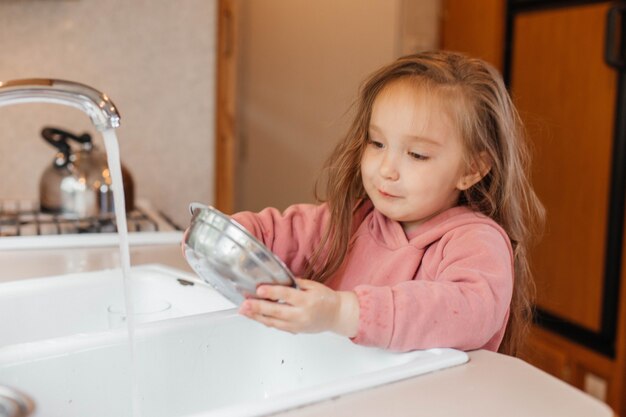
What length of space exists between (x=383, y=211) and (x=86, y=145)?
1.03 m

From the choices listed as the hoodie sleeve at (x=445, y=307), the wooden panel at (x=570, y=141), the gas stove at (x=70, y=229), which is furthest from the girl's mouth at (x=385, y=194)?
the wooden panel at (x=570, y=141)

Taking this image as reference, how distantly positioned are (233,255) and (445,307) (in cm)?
22

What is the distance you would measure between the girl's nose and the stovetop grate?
0.79 metres

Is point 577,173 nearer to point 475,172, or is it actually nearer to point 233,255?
point 475,172

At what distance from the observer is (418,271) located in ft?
2.83

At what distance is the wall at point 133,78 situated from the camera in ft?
6.07

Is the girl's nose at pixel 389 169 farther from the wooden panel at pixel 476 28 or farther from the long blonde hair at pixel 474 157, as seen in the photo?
the wooden panel at pixel 476 28

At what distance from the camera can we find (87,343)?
2.35ft

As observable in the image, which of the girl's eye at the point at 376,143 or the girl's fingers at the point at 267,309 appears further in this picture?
the girl's eye at the point at 376,143

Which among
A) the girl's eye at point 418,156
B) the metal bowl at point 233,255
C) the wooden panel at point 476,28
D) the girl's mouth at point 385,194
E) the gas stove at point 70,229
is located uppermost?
the wooden panel at point 476,28

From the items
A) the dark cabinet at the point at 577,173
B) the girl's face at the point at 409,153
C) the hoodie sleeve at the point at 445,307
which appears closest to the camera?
the hoodie sleeve at the point at 445,307

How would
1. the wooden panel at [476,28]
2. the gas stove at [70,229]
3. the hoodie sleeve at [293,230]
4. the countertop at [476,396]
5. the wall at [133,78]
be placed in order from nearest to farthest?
the countertop at [476,396]
the hoodie sleeve at [293,230]
the gas stove at [70,229]
the wall at [133,78]
the wooden panel at [476,28]

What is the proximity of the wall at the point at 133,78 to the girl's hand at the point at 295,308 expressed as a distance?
144 cm

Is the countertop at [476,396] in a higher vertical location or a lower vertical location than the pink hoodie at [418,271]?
lower
